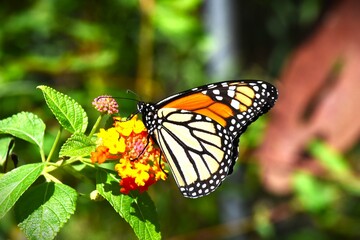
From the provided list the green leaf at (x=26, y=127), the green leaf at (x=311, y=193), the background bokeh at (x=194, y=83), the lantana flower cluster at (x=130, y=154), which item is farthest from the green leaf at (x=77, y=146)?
the green leaf at (x=311, y=193)

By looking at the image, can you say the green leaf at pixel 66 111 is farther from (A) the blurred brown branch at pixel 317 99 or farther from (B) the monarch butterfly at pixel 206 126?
(A) the blurred brown branch at pixel 317 99

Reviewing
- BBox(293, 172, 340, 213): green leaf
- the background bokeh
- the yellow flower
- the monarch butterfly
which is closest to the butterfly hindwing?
the monarch butterfly

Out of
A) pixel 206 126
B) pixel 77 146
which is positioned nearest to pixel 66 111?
pixel 77 146

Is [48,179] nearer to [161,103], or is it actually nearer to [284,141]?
[161,103]

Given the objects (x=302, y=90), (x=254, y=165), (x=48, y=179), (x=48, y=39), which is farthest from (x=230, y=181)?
(x=48, y=179)

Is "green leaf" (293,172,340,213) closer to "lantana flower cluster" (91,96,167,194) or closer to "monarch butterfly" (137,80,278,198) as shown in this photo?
"monarch butterfly" (137,80,278,198)

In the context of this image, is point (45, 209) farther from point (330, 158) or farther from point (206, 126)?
point (330, 158)
